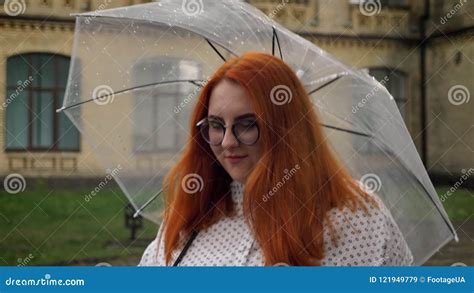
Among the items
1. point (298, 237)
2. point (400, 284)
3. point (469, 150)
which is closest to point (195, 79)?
point (298, 237)

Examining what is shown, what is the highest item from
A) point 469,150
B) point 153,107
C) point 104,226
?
point 153,107

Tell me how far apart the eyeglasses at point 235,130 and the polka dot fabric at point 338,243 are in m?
0.10

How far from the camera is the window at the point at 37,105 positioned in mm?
2760

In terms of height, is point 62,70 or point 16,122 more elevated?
point 62,70

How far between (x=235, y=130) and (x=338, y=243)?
0.94ft

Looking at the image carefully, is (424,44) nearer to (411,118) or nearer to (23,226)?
(411,118)

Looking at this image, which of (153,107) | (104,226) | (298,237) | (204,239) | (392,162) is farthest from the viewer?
(104,226)

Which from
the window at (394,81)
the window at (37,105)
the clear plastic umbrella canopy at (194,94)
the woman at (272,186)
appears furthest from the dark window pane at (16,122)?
the woman at (272,186)

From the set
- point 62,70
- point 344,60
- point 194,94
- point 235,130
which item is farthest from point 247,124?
point 62,70

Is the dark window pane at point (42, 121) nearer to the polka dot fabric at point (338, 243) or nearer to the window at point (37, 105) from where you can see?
the window at point (37, 105)

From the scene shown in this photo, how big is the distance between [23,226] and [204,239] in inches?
60.3

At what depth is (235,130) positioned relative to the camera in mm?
1442

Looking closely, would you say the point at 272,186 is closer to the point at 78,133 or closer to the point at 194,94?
the point at 194,94

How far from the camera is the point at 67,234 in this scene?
3033 mm
